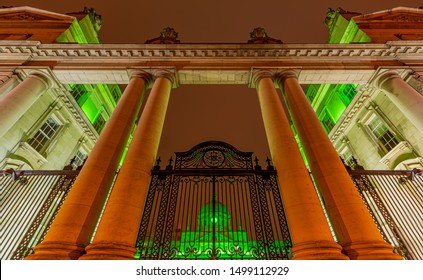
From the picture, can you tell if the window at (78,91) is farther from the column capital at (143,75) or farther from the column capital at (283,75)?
the column capital at (283,75)

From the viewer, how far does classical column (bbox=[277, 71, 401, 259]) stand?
20.8ft

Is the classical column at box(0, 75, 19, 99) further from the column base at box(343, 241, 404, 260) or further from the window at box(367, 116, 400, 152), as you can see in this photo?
the window at box(367, 116, 400, 152)

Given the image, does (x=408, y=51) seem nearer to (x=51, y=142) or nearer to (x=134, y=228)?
(x=134, y=228)

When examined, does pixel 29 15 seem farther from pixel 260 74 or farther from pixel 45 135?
pixel 260 74

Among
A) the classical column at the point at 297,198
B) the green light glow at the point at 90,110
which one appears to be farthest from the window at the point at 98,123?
the classical column at the point at 297,198

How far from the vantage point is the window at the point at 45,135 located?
15366 millimetres

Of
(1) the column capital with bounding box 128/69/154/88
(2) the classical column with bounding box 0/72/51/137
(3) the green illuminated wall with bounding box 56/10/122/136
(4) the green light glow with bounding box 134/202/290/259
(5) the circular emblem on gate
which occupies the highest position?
(3) the green illuminated wall with bounding box 56/10/122/136

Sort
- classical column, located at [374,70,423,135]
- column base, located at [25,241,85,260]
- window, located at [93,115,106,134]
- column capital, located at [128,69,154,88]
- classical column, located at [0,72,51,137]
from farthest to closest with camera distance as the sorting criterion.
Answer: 1. window, located at [93,115,106,134]
2. column capital, located at [128,69,154,88]
3. classical column, located at [374,70,423,135]
4. classical column, located at [0,72,51,137]
5. column base, located at [25,241,85,260]

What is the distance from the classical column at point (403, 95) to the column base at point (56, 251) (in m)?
14.8

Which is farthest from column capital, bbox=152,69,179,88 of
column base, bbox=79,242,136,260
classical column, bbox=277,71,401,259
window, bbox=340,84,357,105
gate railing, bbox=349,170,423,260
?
window, bbox=340,84,357,105

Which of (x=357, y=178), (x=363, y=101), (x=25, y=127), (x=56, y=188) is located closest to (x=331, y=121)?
(x=363, y=101)

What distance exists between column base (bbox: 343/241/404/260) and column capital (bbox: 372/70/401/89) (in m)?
10.7

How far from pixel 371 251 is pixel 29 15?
27.5m

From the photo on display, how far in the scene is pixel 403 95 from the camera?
38.2ft
